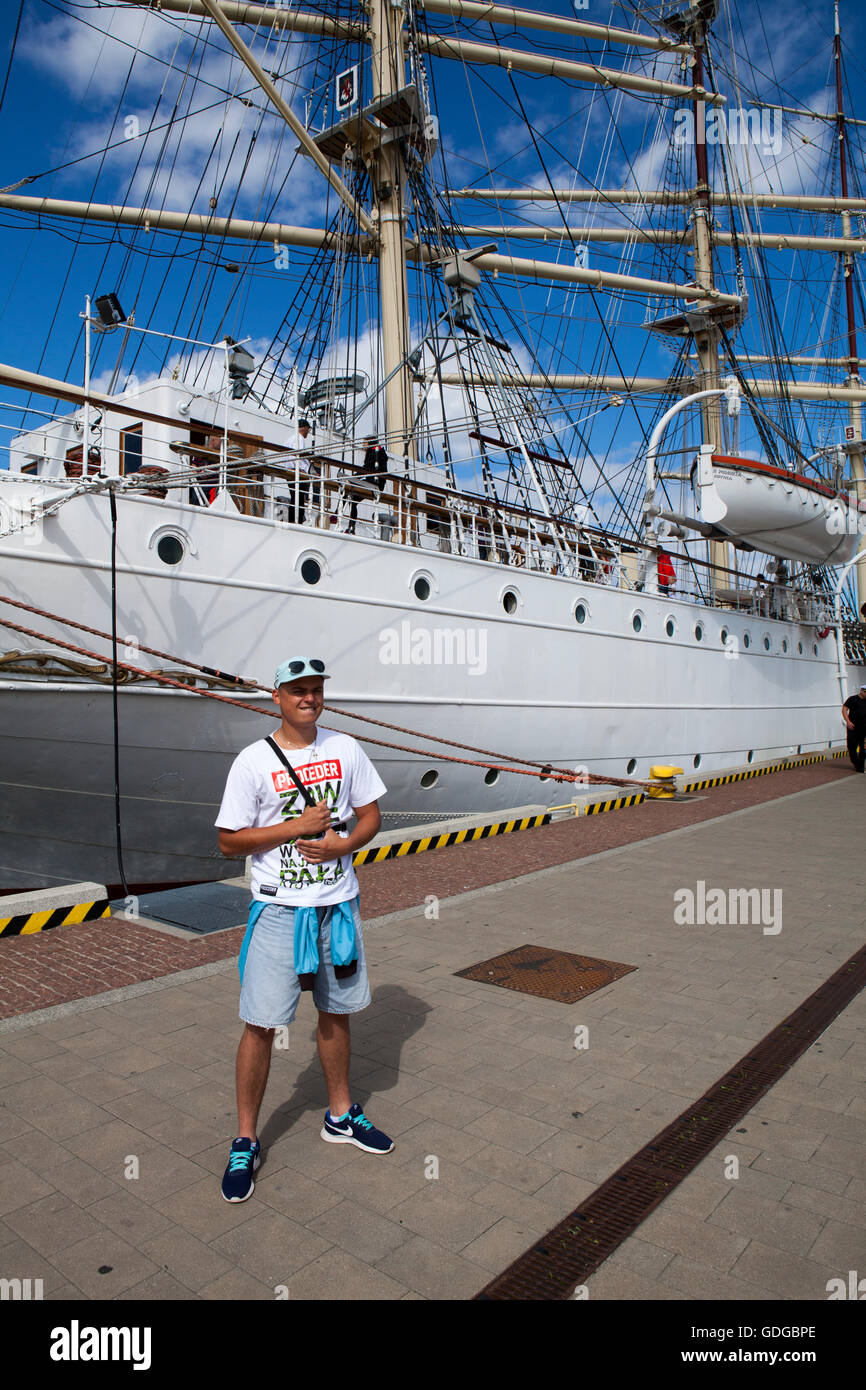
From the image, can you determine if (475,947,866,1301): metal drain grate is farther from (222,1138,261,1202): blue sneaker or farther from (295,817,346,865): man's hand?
(295,817,346,865): man's hand

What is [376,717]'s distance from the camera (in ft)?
35.1

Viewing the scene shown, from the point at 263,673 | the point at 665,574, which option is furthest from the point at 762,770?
the point at 263,673

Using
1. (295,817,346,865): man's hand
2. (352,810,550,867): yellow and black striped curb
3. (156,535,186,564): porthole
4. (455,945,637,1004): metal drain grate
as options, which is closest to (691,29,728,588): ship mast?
(352,810,550,867): yellow and black striped curb

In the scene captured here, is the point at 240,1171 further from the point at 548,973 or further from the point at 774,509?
the point at 774,509

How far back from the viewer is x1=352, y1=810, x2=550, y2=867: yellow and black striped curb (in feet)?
27.9

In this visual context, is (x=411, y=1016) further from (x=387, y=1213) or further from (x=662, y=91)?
(x=662, y=91)

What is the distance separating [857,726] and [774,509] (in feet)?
16.5

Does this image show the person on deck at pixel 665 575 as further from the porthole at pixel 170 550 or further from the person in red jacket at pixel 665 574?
the porthole at pixel 170 550

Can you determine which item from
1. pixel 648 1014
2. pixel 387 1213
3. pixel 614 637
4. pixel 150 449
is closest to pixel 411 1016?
pixel 648 1014

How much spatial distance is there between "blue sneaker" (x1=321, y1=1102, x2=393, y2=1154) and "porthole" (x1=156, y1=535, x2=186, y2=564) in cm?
660

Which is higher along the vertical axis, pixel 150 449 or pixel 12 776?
pixel 150 449

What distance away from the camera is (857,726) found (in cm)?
1723
